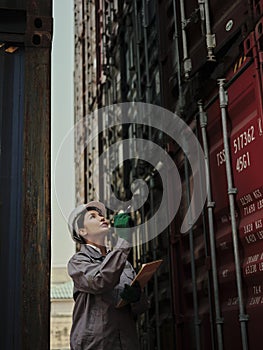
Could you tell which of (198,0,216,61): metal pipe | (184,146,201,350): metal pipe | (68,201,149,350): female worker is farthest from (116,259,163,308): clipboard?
(198,0,216,61): metal pipe

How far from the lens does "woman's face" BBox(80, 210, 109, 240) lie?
3.29m

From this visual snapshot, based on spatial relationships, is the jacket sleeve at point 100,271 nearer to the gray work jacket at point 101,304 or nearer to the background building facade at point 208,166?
the gray work jacket at point 101,304

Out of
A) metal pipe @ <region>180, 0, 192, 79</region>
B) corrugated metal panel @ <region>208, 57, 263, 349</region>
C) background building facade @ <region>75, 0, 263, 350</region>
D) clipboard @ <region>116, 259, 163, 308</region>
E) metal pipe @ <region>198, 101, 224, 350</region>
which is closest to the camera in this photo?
clipboard @ <region>116, 259, 163, 308</region>

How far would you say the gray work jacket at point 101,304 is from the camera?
2.93m

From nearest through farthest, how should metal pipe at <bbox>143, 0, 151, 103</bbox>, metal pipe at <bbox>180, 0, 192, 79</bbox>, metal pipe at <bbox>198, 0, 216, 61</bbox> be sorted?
metal pipe at <bbox>198, 0, 216, 61</bbox>
metal pipe at <bbox>180, 0, 192, 79</bbox>
metal pipe at <bbox>143, 0, 151, 103</bbox>

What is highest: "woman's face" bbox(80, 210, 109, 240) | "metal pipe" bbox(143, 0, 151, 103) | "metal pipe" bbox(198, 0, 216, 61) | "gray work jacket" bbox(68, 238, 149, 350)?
"metal pipe" bbox(143, 0, 151, 103)

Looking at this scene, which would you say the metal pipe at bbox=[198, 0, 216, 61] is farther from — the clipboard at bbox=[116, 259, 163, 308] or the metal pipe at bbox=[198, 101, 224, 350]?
the clipboard at bbox=[116, 259, 163, 308]

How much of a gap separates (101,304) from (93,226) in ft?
1.54

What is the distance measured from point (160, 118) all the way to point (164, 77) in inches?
16.0

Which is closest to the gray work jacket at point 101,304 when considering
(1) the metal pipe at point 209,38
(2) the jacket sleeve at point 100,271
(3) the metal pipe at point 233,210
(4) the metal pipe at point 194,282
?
(2) the jacket sleeve at point 100,271

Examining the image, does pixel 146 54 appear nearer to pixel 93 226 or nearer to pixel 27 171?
pixel 93 226

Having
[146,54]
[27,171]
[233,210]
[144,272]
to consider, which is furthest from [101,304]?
[146,54]

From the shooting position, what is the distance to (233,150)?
359 cm

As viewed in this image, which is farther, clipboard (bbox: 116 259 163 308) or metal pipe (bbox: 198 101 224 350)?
metal pipe (bbox: 198 101 224 350)
